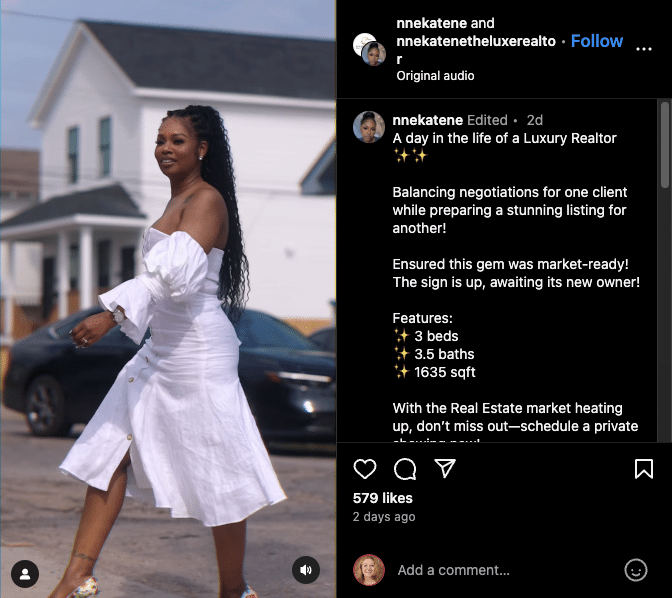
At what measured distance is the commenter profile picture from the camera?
3340 millimetres

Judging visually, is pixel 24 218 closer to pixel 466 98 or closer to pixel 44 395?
pixel 44 395

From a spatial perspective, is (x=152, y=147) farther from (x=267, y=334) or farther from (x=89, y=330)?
(x=89, y=330)

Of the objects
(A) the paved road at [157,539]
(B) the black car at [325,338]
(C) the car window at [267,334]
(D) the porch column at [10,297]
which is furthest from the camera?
(D) the porch column at [10,297]

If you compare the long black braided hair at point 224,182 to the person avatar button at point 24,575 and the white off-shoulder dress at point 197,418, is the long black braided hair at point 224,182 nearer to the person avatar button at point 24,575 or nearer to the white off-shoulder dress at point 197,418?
the white off-shoulder dress at point 197,418

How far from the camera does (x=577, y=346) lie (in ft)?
10.8

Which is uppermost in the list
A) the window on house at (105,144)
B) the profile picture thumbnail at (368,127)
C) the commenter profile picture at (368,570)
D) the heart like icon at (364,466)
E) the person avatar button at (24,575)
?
the window on house at (105,144)

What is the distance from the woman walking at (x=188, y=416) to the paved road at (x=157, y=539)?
29 centimetres

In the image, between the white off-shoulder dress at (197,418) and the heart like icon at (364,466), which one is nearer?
the heart like icon at (364,466)

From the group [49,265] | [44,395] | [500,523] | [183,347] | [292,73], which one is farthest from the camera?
[49,265]

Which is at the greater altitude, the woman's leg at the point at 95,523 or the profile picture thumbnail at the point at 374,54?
the profile picture thumbnail at the point at 374,54

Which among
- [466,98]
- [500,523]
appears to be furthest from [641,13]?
[500,523]

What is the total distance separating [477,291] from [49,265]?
28.0 meters

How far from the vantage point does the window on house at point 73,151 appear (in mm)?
27484

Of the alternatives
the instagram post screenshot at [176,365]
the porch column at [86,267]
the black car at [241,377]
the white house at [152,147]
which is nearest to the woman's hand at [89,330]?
the instagram post screenshot at [176,365]
